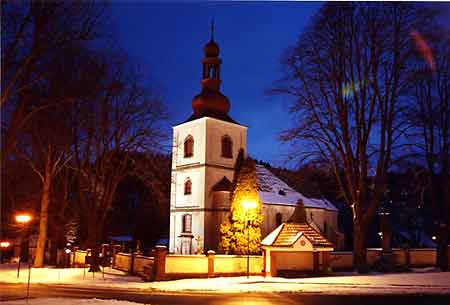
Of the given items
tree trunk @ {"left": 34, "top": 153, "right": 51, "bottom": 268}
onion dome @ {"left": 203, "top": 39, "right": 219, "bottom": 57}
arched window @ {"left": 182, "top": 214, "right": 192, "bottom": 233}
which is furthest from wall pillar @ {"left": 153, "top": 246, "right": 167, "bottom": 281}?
onion dome @ {"left": 203, "top": 39, "right": 219, "bottom": 57}

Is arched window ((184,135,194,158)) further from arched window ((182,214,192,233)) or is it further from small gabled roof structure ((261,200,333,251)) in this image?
small gabled roof structure ((261,200,333,251))

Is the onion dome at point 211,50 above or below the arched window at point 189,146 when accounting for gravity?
above

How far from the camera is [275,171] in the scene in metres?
46.7

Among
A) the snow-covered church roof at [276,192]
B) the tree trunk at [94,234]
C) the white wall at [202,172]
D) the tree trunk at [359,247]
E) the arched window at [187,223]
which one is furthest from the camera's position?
the snow-covered church roof at [276,192]

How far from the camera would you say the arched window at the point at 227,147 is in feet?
137

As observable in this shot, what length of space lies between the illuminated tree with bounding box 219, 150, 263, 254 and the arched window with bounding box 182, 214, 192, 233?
729 cm

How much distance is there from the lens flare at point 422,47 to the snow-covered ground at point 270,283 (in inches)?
419

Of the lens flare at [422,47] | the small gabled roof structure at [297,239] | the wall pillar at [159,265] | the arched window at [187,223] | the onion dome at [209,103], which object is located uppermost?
the onion dome at [209,103]

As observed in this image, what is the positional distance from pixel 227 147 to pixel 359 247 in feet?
61.9

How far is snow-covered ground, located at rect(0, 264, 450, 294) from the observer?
19562 mm

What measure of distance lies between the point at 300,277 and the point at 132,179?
3188 centimetres

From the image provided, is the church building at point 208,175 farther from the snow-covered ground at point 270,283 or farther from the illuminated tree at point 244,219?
the snow-covered ground at point 270,283

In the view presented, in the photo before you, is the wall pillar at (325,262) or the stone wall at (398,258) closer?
the wall pillar at (325,262)

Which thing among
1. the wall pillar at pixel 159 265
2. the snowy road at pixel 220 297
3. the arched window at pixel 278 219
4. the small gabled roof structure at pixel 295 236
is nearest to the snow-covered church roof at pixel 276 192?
the arched window at pixel 278 219
